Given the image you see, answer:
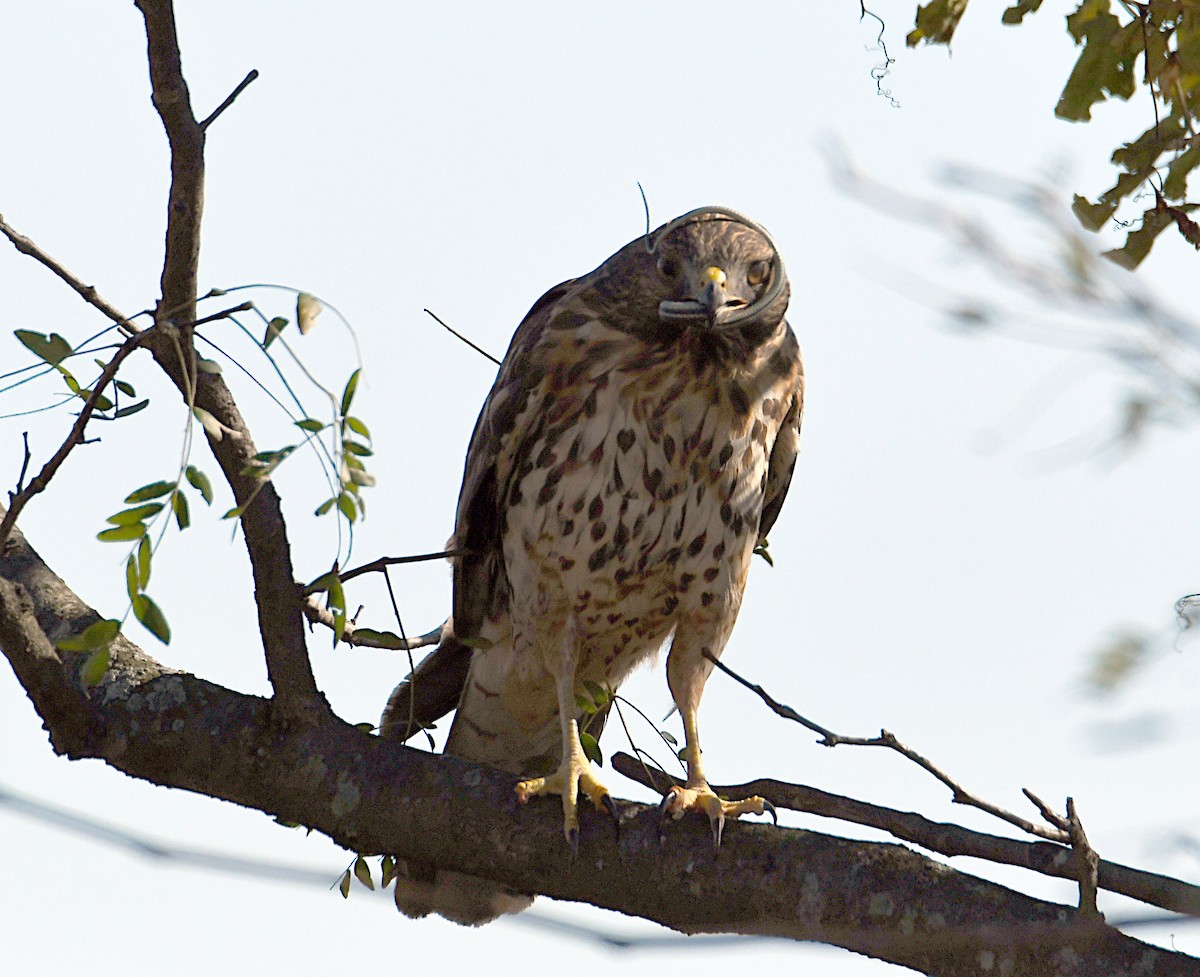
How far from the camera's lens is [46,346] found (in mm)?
2336

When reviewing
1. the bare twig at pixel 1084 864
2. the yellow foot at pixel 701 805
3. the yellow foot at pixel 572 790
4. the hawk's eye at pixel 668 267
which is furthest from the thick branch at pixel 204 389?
the bare twig at pixel 1084 864

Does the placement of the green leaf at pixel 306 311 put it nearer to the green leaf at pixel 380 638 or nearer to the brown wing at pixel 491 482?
the green leaf at pixel 380 638

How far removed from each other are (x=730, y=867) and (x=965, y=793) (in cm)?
54

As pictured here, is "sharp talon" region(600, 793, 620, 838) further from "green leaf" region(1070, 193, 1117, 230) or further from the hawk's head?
"green leaf" region(1070, 193, 1117, 230)

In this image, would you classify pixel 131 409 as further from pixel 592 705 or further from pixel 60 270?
pixel 592 705

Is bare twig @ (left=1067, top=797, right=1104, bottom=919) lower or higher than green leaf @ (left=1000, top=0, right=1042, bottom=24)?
lower

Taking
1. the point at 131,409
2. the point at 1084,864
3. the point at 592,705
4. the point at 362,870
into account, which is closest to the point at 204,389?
the point at 131,409

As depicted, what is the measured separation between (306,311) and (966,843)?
1454mm

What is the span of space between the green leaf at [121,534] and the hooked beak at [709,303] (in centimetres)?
168

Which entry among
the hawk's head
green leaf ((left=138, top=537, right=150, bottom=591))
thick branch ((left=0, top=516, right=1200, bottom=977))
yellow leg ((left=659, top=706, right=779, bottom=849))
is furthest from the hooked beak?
green leaf ((left=138, top=537, right=150, bottom=591))

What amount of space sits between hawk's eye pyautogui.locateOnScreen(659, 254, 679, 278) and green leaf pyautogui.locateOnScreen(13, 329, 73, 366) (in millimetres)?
1722

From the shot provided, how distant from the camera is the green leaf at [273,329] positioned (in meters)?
2.29

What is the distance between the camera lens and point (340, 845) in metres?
2.98

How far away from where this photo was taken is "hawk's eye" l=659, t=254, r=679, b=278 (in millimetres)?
3697
